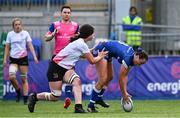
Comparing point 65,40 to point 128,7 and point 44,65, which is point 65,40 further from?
point 128,7

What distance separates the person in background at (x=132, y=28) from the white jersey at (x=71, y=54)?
23.7ft

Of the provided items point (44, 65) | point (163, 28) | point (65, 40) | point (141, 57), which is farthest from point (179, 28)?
point (141, 57)

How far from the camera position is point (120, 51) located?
16.2 meters

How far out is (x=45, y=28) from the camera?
78.2 feet

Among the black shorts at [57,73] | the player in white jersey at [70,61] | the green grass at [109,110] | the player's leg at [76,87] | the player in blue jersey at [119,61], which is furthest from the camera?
the player in blue jersey at [119,61]

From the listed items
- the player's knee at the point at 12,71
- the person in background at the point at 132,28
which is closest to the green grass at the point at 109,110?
the player's knee at the point at 12,71

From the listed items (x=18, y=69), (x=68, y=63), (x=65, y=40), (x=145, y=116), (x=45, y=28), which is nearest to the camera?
(x=145, y=116)

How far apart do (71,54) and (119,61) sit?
1.20 m

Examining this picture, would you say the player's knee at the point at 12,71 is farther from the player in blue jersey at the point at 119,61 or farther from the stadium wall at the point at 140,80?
the player in blue jersey at the point at 119,61

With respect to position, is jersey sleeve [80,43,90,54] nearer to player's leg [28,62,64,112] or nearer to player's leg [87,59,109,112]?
player's leg [28,62,64,112]

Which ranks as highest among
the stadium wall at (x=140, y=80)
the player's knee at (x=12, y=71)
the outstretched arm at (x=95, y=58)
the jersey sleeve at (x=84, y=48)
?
the jersey sleeve at (x=84, y=48)

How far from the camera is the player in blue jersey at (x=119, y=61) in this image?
15.9 m

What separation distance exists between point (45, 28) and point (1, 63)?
9.89 feet

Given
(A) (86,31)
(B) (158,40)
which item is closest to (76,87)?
(A) (86,31)
